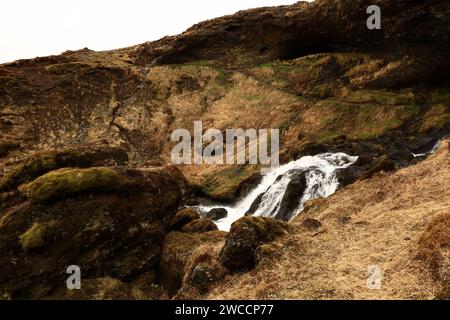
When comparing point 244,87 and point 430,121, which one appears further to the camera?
point 244,87

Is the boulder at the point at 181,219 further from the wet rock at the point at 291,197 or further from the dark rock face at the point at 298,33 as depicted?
the dark rock face at the point at 298,33

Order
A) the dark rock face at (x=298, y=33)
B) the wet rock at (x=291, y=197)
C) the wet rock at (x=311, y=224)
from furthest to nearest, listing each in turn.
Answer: the dark rock face at (x=298, y=33)
the wet rock at (x=291, y=197)
the wet rock at (x=311, y=224)

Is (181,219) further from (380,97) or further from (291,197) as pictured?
(380,97)

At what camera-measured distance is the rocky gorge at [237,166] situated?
12.1 meters

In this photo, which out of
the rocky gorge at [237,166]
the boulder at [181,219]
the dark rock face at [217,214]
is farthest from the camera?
the dark rock face at [217,214]

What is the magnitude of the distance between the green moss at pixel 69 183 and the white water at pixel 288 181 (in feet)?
36.2

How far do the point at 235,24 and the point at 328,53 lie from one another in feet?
40.9

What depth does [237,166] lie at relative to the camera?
33.9 metres

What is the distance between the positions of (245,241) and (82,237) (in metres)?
5.10

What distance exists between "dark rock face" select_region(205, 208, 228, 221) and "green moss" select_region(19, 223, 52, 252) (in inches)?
561

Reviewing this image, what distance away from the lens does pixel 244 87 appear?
44625 millimetres

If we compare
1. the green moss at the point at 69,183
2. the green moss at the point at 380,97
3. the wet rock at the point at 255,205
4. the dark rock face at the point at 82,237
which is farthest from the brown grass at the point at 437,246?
the green moss at the point at 380,97
